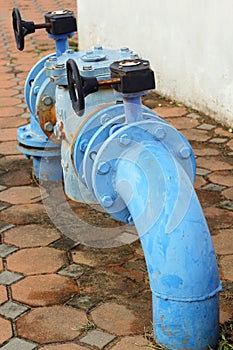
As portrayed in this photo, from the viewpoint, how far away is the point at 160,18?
18.7 ft

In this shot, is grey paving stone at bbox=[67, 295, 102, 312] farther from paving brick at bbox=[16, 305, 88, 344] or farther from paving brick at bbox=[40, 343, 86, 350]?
paving brick at bbox=[40, 343, 86, 350]

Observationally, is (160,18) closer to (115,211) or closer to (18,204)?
(18,204)

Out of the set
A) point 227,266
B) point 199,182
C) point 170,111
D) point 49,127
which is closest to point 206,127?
point 170,111

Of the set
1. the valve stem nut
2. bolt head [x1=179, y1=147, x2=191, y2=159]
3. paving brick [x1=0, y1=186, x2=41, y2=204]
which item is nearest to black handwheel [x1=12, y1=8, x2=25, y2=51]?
the valve stem nut

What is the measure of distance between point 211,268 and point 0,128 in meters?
2.95

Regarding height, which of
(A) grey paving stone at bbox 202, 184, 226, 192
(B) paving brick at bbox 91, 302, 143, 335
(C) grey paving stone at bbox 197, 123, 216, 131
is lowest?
(B) paving brick at bbox 91, 302, 143, 335

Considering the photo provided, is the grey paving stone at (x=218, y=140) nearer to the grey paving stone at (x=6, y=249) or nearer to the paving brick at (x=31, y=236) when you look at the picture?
the paving brick at (x=31, y=236)

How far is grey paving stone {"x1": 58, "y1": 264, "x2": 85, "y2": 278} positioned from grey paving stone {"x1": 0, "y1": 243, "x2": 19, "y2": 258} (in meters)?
0.32

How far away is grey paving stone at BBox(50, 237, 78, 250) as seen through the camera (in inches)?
137

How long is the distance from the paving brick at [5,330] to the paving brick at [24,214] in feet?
3.07

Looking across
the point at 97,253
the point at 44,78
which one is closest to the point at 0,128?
the point at 44,78

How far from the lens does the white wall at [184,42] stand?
4.99 meters

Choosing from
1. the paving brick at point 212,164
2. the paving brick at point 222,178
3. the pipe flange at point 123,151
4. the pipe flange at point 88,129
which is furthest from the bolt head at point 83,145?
the paving brick at point 212,164

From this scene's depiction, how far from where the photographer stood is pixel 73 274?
127 inches
